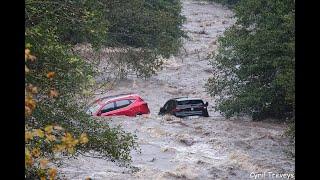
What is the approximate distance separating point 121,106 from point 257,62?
622 cm

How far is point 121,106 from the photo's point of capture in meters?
24.5

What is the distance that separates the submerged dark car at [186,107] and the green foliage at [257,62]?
85cm

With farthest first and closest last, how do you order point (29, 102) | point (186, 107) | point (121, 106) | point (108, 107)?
point (186, 107)
point (121, 106)
point (108, 107)
point (29, 102)

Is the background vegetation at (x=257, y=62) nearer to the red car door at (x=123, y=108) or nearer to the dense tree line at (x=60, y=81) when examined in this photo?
the red car door at (x=123, y=108)

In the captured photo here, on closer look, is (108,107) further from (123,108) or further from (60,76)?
(60,76)

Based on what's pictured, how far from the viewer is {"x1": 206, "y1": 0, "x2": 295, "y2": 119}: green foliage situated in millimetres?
22781

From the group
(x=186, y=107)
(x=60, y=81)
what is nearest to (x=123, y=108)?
(x=186, y=107)

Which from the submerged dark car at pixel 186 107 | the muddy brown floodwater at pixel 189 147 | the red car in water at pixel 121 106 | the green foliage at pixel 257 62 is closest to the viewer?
the muddy brown floodwater at pixel 189 147

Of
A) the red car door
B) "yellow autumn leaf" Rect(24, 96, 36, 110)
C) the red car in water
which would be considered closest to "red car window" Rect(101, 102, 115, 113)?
the red car in water

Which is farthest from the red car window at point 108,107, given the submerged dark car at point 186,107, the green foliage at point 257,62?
the green foliage at point 257,62

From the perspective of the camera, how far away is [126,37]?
31.3 m

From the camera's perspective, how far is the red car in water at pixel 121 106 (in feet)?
78.2

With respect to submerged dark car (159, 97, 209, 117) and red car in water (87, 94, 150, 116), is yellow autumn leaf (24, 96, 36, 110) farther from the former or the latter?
submerged dark car (159, 97, 209, 117)

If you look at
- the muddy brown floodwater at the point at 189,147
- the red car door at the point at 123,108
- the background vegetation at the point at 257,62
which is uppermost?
the background vegetation at the point at 257,62
